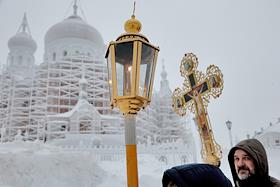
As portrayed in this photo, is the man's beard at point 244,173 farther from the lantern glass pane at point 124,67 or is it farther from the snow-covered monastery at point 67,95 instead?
the snow-covered monastery at point 67,95

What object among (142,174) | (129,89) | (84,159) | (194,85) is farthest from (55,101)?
(129,89)

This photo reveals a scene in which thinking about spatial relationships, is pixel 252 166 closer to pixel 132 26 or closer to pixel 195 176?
pixel 195 176

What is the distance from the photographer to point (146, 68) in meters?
3.54

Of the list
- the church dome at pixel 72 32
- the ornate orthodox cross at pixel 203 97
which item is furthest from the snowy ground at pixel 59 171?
the church dome at pixel 72 32

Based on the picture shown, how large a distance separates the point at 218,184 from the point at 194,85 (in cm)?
727

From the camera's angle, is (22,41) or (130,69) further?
(22,41)

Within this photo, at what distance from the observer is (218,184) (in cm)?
162

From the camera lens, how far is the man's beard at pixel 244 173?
221 cm

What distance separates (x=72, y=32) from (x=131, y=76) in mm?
44130

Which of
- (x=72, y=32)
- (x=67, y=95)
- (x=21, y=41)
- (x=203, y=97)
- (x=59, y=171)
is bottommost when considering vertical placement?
(x=59, y=171)

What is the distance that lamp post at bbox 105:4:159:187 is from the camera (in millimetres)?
3305

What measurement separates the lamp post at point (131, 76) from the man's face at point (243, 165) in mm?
1261

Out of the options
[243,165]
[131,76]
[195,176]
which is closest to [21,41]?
[131,76]

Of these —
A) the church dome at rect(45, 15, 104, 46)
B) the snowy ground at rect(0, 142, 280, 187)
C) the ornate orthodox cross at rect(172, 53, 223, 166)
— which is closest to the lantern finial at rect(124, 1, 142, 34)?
the ornate orthodox cross at rect(172, 53, 223, 166)
